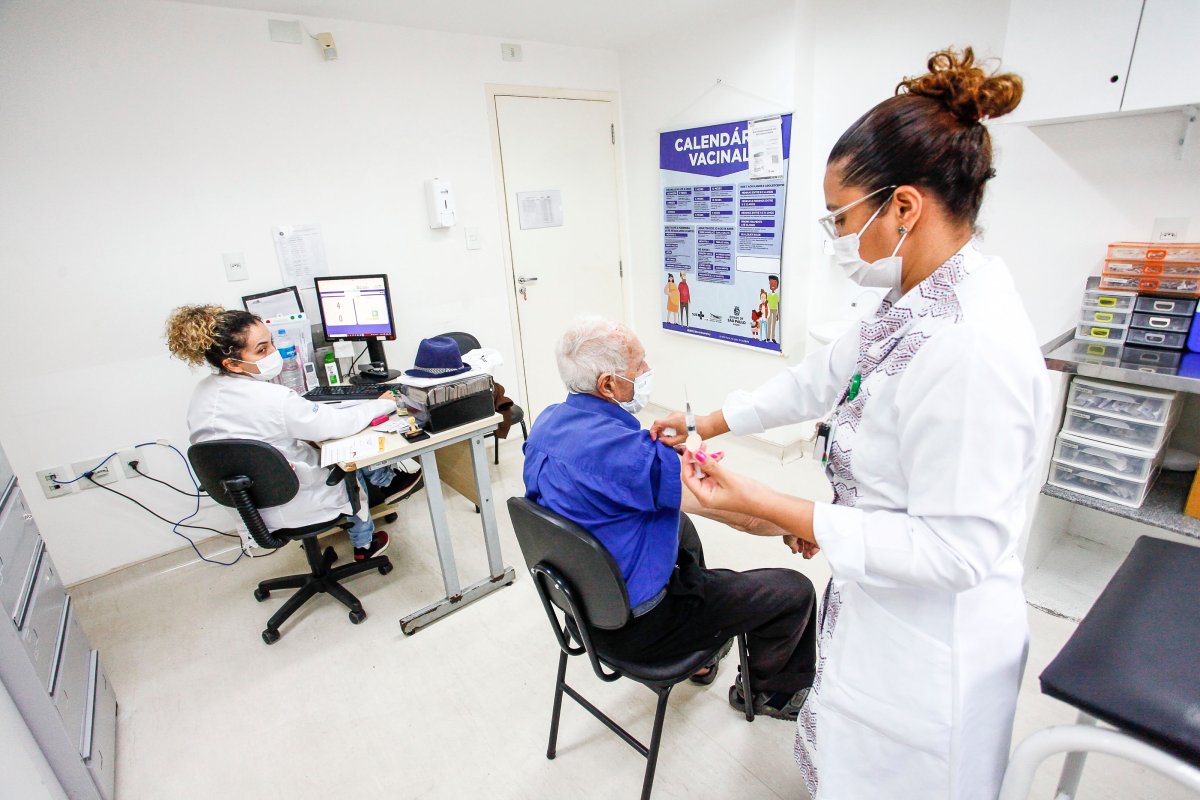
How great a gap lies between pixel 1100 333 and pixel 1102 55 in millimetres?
871

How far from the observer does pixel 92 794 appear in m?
1.57

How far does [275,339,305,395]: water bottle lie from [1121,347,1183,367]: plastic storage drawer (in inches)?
126

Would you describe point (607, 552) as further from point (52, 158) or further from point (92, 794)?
point (52, 158)

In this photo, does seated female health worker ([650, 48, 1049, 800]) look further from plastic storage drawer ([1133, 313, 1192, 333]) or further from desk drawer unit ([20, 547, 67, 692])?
desk drawer unit ([20, 547, 67, 692])

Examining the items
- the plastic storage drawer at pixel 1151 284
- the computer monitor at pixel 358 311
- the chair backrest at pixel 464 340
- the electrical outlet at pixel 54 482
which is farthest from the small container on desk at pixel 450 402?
the plastic storage drawer at pixel 1151 284

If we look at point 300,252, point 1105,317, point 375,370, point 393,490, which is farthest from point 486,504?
point 1105,317

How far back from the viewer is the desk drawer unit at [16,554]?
1413 millimetres

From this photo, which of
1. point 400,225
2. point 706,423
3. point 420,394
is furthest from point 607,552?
point 400,225

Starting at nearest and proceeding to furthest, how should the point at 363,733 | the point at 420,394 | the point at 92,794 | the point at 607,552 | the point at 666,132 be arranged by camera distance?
the point at 607,552, the point at 92,794, the point at 363,733, the point at 420,394, the point at 666,132

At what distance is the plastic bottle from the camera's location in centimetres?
285

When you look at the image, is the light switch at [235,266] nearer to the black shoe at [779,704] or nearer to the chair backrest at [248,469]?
the chair backrest at [248,469]

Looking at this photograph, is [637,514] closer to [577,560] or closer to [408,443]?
[577,560]

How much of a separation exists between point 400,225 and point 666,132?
67.5 inches

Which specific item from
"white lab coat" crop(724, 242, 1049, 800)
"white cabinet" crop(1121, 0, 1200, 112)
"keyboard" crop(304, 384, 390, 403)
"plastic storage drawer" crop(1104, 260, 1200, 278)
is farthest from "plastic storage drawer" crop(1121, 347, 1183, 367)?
"keyboard" crop(304, 384, 390, 403)
